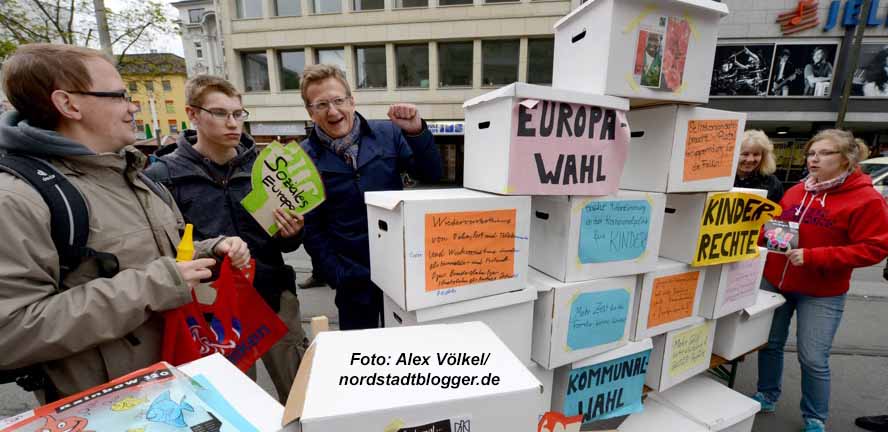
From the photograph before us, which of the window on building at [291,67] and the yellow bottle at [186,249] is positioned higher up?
the window on building at [291,67]

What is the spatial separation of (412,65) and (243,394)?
14269mm

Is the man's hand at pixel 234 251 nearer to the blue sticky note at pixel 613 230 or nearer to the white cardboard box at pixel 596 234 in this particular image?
the white cardboard box at pixel 596 234

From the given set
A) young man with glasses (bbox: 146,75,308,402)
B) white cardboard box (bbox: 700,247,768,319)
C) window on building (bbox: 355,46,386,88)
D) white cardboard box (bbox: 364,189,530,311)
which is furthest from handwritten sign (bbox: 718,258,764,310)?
window on building (bbox: 355,46,386,88)

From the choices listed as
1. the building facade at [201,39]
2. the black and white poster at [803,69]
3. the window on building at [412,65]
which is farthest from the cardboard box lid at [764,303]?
the building facade at [201,39]

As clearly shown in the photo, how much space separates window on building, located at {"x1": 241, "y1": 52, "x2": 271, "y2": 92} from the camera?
46.9 ft

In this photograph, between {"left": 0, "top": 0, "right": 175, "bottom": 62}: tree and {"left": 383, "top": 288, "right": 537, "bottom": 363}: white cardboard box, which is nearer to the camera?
{"left": 383, "top": 288, "right": 537, "bottom": 363}: white cardboard box

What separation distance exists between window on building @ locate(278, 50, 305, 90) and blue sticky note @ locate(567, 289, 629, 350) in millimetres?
14897

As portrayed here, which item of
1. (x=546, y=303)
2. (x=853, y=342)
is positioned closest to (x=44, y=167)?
(x=546, y=303)

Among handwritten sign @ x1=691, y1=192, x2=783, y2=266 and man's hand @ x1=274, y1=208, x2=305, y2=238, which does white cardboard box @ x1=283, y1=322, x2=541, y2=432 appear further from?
handwritten sign @ x1=691, y1=192, x2=783, y2=266

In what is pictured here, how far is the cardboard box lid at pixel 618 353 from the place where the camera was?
61.9 inches

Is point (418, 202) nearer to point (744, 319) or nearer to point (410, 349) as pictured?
point (410, 349)

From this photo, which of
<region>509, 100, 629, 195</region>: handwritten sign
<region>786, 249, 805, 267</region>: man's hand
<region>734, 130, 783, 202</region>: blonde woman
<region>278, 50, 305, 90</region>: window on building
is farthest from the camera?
<region>278, 50, 305, 90</region>: window on building

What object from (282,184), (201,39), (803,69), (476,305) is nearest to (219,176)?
(282,184)

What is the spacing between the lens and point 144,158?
1.19 m
